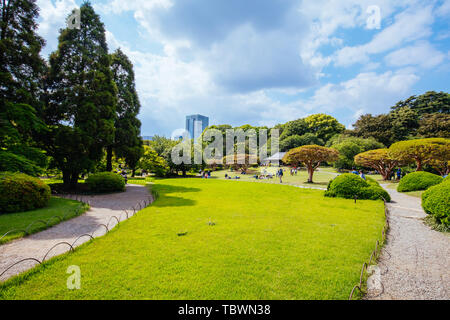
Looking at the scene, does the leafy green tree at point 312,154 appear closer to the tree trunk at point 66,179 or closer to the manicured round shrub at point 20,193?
the manicured round shrub at point 20,193

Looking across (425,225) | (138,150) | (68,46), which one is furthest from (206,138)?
(425,225)

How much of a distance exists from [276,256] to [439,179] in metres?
16.8

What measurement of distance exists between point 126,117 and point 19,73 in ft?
31.8

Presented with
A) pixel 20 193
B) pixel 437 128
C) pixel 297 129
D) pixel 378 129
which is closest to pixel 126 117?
pixel 20 193

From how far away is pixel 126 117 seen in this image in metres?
21.2

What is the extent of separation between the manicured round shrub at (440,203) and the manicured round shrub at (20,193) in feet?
54.8

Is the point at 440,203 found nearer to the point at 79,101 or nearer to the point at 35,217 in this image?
the point at 35,217

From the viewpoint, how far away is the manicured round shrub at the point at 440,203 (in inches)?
273

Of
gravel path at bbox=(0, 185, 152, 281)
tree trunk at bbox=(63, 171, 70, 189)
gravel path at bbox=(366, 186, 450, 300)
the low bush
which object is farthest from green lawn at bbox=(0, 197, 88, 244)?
gravel path at bbox=(366, 186, 450, 300)

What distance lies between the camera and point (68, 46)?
15617 mm

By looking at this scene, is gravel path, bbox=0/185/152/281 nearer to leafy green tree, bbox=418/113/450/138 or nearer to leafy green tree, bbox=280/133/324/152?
A: leafy green tree, bbox=418/113/450/138

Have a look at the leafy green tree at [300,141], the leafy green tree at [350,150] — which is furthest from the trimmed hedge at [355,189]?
the leafy green tree at [300,141]

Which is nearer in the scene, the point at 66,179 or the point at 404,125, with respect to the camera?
the point at 66,179
